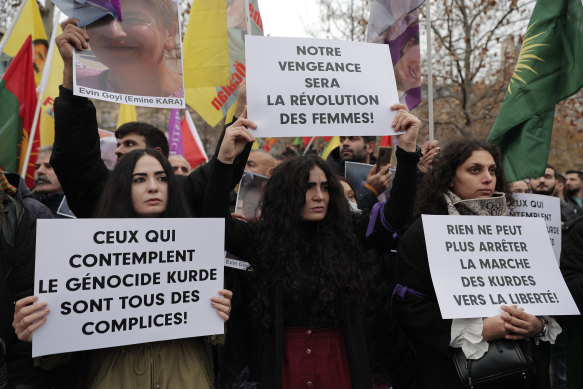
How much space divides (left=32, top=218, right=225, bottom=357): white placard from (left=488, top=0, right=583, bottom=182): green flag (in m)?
2.76

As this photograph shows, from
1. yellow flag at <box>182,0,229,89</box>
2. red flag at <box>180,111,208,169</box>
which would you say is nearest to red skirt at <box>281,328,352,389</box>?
yellow flag at <box>182,0,229,89</box>

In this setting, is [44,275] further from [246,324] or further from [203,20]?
[203,20]

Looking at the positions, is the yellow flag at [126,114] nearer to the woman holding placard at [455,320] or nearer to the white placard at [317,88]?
the white placard at [317,88]

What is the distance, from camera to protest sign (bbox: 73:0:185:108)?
9.09 ft

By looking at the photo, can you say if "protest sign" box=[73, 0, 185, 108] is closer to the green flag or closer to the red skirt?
the red skirt

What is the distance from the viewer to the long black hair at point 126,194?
2.66 metres

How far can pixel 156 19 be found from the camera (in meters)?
3.10

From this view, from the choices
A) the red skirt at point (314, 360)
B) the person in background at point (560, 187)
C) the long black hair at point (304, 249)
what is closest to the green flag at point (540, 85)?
the long black hair at point (304, 249)

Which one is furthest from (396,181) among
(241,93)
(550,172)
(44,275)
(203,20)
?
(550,172)

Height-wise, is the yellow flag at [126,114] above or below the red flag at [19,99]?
above

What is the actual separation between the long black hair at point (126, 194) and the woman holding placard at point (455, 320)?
1363mm

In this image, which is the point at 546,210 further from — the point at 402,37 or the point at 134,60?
the point at 134,60

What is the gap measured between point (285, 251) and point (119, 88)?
1.37 m

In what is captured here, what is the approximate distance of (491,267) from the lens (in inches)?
112
